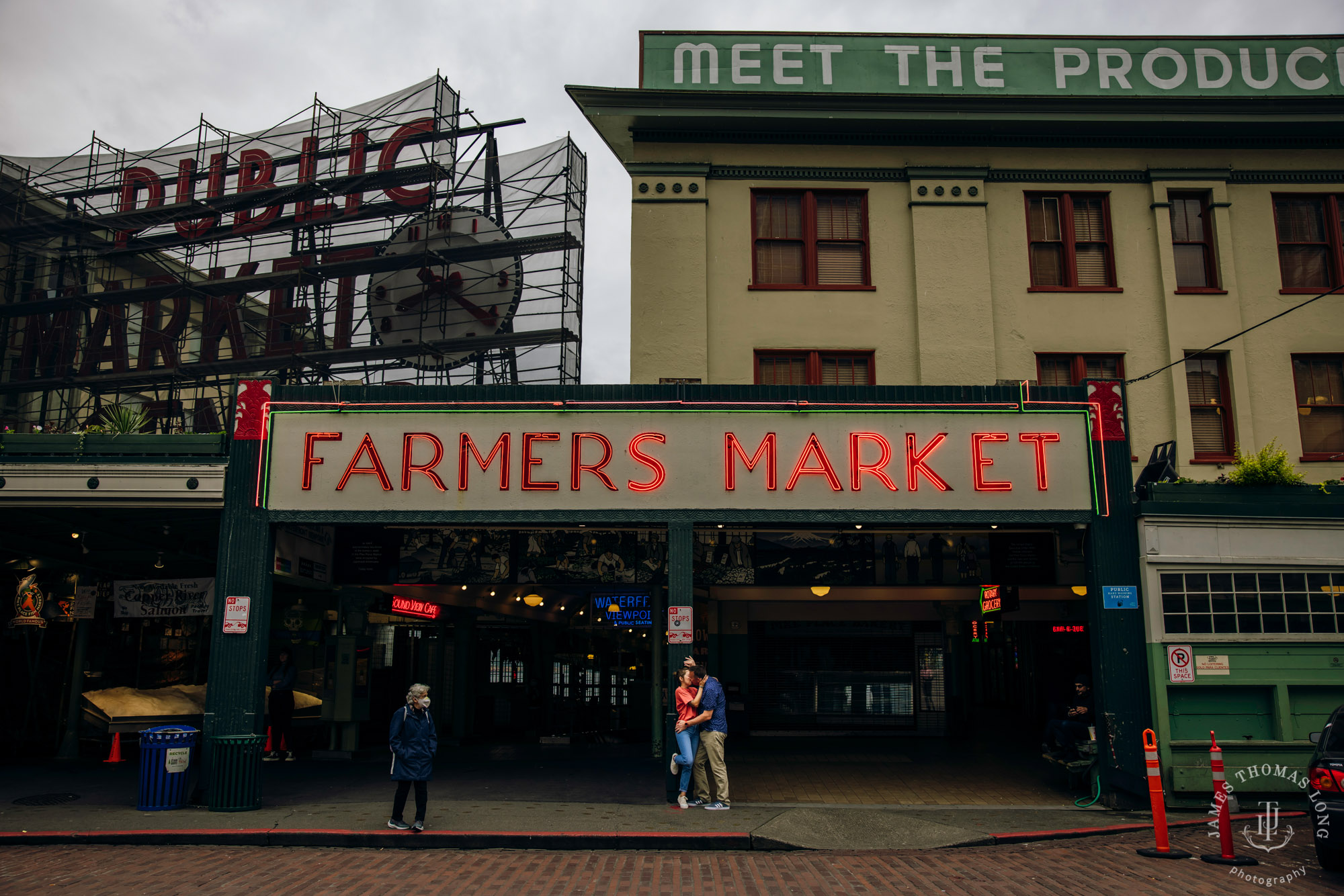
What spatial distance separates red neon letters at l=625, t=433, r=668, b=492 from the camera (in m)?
13.5

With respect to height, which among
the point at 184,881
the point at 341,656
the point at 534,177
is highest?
the point at 534,177

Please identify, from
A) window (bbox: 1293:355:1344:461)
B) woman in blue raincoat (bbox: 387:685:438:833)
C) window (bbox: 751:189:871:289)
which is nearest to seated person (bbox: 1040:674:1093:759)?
window (bbox: 1293:355:1344:461)

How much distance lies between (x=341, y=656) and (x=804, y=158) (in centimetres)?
1267

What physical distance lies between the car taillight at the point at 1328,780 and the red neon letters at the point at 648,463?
8116 millimetres

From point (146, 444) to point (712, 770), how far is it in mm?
9149

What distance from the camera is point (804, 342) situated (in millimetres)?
16906

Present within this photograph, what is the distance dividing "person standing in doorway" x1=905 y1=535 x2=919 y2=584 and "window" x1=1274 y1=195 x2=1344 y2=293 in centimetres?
842

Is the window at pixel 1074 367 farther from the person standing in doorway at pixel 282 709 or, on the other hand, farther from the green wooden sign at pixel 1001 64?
the person standing in doorway at pixel 282 709

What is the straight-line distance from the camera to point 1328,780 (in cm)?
888

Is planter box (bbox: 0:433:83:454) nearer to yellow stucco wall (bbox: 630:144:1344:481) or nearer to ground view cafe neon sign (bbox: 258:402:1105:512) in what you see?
ground view cafe neon sign (bbox: 258:402:1105:512)

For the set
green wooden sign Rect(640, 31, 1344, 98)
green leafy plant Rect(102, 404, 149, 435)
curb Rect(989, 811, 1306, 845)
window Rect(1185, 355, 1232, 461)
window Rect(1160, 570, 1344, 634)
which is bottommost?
curb Rect(989, 811, 1306, 845)

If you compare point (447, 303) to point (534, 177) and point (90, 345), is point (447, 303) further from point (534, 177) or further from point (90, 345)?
point (90, 345)

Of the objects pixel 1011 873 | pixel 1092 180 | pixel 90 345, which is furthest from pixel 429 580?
pixel 90 345

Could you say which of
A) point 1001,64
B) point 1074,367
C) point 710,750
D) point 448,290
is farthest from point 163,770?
point 448,290
